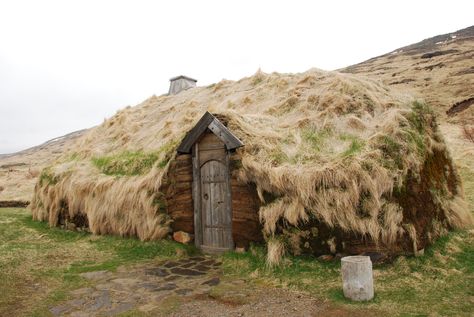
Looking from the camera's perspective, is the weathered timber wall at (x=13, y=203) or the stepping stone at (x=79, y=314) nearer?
the stepping stone at (x=79, y=314)

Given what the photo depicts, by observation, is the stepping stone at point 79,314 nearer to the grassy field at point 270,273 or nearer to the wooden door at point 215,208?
the grassy field at point 270,273

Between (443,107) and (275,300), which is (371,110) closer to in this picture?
(275,300)

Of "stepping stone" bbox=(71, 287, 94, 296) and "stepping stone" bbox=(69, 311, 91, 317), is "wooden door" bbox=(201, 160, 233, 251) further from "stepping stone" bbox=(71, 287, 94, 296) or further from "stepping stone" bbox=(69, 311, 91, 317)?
"stepping stone" bbox=(69, 311, 91, 317)

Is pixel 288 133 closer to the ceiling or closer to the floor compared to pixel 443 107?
closer to the floor

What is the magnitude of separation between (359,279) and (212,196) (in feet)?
14.3

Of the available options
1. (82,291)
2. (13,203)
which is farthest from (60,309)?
(13,203)

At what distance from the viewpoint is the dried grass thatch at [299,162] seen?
710 centimetres

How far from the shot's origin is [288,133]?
913 cm

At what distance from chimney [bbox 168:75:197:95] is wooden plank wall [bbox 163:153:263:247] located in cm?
1050

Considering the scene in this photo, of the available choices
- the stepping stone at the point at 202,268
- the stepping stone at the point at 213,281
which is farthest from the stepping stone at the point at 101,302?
the stepping stone at the point at 202,268

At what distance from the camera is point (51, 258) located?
341 inches

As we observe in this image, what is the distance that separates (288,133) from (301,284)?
3916 millimetres

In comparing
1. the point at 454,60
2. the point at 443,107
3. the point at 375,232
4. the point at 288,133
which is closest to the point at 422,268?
the point at 375,232

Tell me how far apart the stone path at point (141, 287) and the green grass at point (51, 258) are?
35 centimetres
